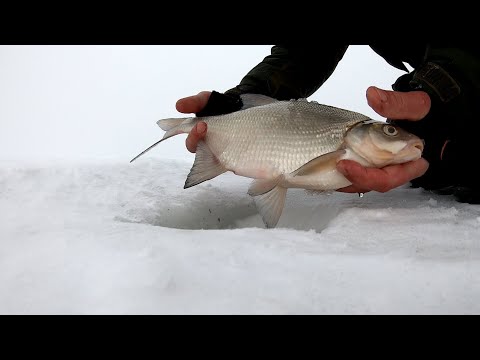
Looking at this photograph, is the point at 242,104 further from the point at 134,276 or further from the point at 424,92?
the point at 134,276

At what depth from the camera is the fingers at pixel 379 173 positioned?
4.76 ft

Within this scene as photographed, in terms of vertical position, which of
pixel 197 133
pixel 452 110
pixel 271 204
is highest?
pixel 452 110

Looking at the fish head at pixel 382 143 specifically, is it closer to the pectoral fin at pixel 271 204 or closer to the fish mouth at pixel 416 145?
the fish mouth at pixel 416 145

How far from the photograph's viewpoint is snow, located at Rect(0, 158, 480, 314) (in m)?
0.89

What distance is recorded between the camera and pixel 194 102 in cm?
199

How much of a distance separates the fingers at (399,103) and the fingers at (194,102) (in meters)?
0.81

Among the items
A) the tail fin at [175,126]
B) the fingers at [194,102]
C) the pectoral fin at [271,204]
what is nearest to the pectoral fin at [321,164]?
the pectoral fin at [271,204]

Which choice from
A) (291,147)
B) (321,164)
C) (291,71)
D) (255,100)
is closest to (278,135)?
(291,147)

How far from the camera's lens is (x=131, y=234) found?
1223 mm

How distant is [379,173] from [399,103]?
235 mm

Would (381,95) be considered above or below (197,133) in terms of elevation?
above

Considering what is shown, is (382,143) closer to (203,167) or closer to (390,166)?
(390,166)

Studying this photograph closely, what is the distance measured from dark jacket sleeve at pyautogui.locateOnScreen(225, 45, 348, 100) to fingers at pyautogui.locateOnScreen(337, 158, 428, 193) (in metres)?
0.91

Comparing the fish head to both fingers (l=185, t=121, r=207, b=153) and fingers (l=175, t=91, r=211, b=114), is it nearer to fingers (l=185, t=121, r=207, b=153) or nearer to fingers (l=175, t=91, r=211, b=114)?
fingers (l=185, t=121, r=207, b=153)
